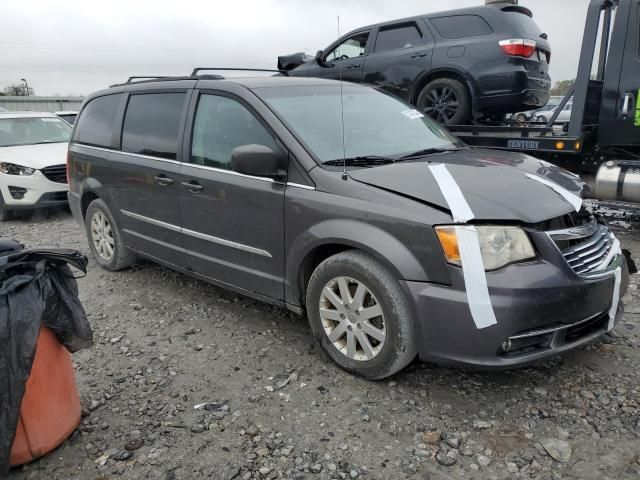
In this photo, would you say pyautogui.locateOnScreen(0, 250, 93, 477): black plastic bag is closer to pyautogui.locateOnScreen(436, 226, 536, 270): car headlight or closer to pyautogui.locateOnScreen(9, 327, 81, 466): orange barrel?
pyautogui.locateOnScreen(9, 327, 81, 466): orange barrel

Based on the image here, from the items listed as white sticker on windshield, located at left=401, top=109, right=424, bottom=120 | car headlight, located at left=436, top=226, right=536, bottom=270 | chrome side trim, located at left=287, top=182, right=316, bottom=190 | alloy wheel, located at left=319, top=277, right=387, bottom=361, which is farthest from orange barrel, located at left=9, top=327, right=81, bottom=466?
white sticker on windshield, located at left=401, top=109, right=424, bottom=120

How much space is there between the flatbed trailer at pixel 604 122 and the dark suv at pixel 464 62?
0.64 m

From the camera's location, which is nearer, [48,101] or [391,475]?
[391,475]

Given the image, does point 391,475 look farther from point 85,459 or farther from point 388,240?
point 85,459

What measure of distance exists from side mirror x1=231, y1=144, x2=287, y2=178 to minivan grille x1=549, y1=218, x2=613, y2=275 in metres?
1.55

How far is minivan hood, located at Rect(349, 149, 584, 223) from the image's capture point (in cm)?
259

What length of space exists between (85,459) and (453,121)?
5691mm

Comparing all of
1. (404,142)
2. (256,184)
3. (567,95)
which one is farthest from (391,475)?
(567,95)

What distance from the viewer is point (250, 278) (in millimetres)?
3480

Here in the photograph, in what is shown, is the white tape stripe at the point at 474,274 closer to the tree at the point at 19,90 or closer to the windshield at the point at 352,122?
the windshield at the point at 352,122

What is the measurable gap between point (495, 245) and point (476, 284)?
0.71 ft

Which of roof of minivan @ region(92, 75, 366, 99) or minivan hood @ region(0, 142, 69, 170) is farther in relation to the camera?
minivan hood @ region(0, 142, 69, 170)

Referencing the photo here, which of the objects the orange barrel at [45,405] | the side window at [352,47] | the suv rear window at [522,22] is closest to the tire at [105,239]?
the orange barrel at [45,405]

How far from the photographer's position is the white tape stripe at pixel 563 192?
9.38 ft
